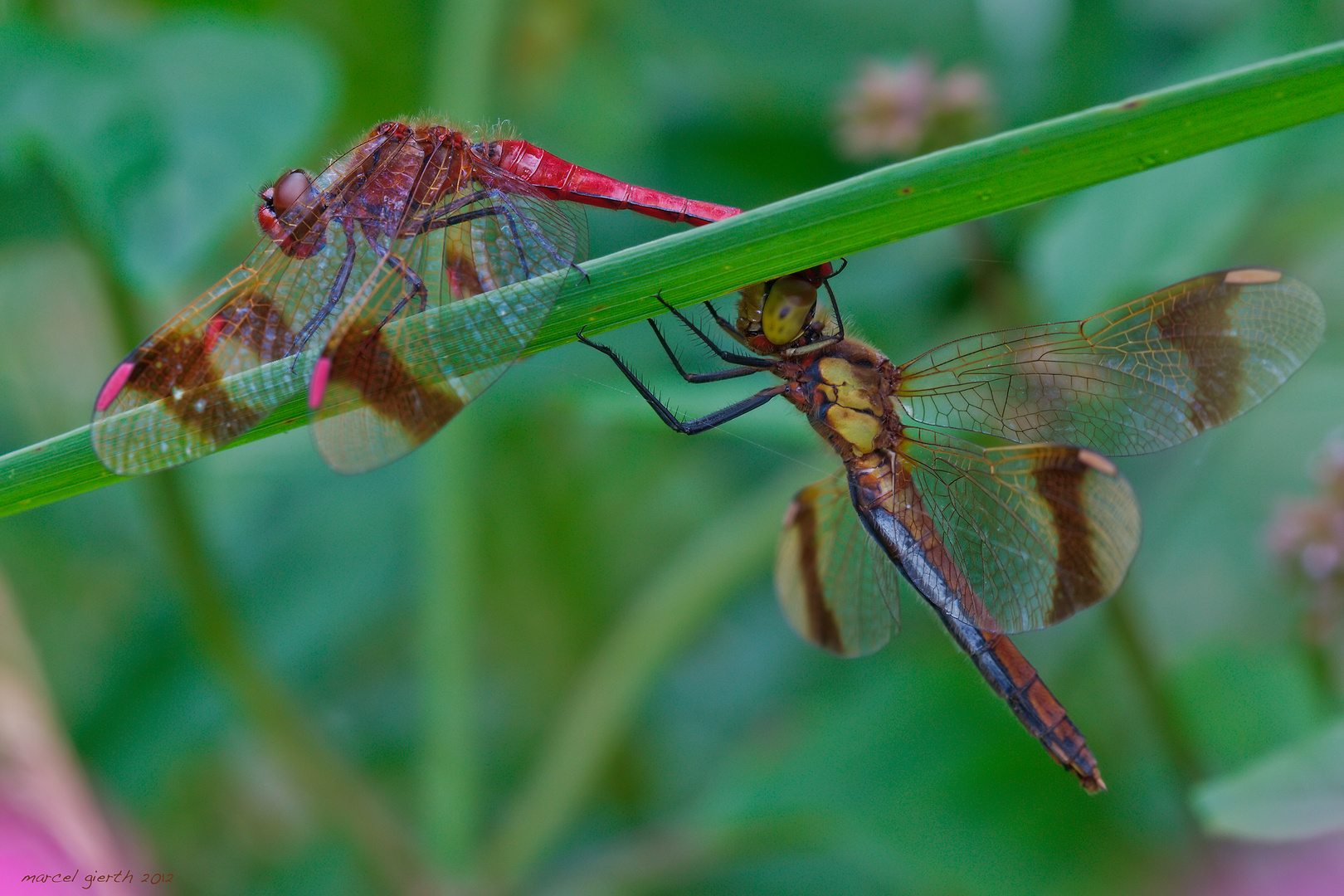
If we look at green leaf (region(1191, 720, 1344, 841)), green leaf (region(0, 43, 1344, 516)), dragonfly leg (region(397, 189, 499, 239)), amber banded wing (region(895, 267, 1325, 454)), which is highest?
dragonfly leg (region(397, 189, 499, 239))

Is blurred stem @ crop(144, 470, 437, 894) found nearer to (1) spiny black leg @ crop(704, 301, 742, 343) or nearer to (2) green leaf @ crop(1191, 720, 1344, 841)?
(1) spiny black leg @ crop(704, 301, 742, 343)

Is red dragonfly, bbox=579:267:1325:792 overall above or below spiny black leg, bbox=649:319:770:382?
below

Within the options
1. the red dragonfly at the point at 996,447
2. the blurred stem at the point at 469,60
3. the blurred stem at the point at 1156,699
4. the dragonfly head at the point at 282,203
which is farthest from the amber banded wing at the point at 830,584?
the blurred stem at the point at 469,60

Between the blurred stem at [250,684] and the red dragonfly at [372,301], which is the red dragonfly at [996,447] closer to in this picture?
the red dragonfly at [372,301]

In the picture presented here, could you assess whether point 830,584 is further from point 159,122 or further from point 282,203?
point 159,122

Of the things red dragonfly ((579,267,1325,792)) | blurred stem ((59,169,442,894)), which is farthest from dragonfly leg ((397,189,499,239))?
blurred stem ((59,169,442,894))

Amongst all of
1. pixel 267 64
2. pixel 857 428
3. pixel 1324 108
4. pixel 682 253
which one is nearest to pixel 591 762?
pixel 857 428
